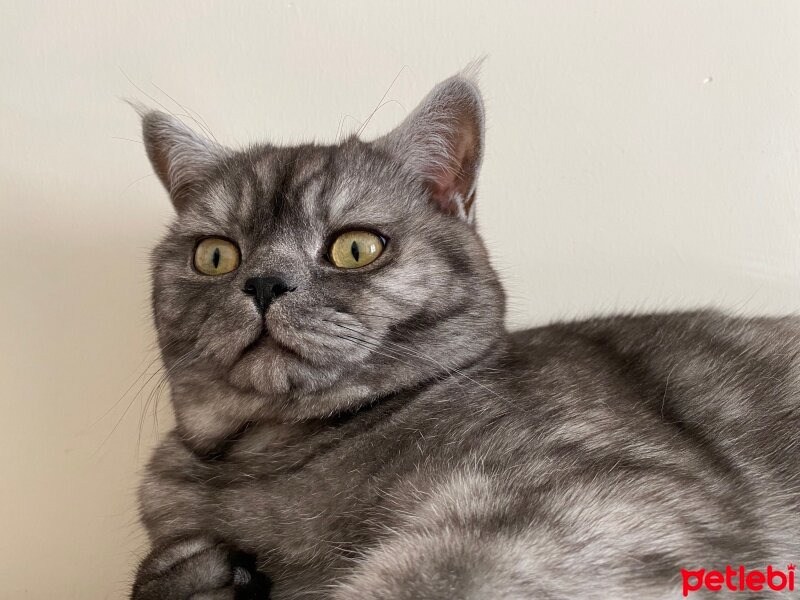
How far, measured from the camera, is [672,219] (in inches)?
64.7

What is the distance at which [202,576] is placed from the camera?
94 centimetres

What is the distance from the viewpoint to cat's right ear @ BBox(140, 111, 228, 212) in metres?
1.38

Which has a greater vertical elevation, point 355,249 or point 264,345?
point 355,249

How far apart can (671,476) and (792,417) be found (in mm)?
383

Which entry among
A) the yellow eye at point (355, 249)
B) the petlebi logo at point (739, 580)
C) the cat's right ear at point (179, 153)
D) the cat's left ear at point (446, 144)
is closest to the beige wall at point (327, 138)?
the cat's right ear at point (179, 153)

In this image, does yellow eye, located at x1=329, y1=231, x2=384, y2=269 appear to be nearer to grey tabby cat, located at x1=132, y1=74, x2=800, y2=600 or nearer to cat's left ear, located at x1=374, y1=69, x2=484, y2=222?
grey tabby cat, located at x1=132, y1=74, x2=800, y2=600

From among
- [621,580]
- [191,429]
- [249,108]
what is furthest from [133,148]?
[621,580]

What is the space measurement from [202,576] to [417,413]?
14.3 inches

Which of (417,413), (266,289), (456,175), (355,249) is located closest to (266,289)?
(266,289)

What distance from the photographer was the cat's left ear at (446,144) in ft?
4.10

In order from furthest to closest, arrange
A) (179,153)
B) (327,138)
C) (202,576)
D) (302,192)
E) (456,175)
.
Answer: (327,138) < (179,153) < (456,175) < (302,192) < (202,576)

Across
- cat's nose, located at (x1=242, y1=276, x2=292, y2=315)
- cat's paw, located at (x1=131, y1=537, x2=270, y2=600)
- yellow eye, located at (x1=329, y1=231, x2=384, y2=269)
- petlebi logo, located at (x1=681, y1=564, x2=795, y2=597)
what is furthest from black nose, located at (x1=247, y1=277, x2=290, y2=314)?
petlebi logo, located at (x1=681, y1=564, x2=795, y2=597)

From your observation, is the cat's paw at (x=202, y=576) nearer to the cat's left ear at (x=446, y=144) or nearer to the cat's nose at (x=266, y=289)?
the cat's nose at (x=266, y=289)

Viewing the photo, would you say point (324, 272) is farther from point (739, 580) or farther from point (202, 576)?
point (739, 580)
